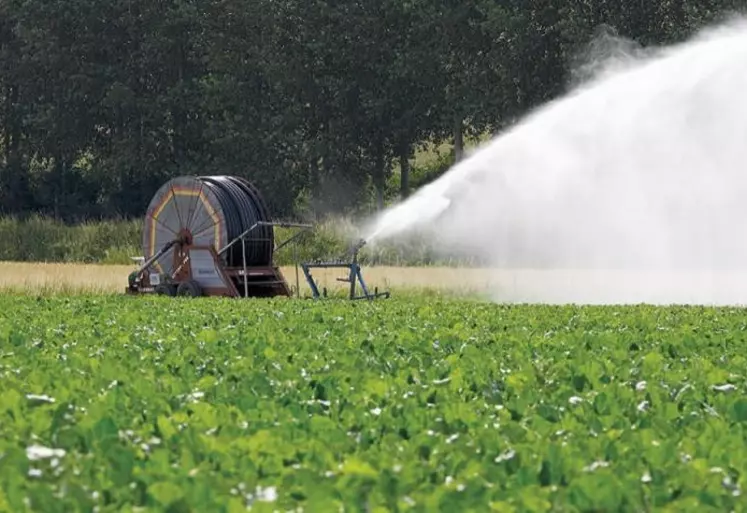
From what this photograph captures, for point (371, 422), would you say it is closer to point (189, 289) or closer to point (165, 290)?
point (189, 289)

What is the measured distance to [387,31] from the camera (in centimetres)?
5872

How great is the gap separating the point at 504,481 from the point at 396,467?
478 mm

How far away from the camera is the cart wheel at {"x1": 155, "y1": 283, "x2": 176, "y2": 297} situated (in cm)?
2734

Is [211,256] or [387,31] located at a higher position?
[387,31]

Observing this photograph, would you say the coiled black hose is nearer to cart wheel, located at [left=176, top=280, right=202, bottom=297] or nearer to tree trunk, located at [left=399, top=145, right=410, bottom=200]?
cart wheel, located at [left=176, top=280, right=202, bottom=297]

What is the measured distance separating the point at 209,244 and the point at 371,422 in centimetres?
2001

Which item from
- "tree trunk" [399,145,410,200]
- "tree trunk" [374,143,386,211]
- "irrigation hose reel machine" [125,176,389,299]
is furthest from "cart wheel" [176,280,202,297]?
"tree trunk" [399,145,410,200]

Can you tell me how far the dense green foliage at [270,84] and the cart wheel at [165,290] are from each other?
25.6 m

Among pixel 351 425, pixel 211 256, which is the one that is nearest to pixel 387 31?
pixel 211 256

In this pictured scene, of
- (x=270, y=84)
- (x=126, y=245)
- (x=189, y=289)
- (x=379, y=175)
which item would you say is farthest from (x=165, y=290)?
(x=379, y=175)

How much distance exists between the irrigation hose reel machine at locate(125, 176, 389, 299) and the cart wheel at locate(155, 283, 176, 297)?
19 millimetres

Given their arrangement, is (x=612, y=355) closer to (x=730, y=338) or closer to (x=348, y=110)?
(x=730, y=338)

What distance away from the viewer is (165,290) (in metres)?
27.5

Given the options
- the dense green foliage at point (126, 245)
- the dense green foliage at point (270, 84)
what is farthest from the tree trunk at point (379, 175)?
the dense green foliage at point (126, 245)
